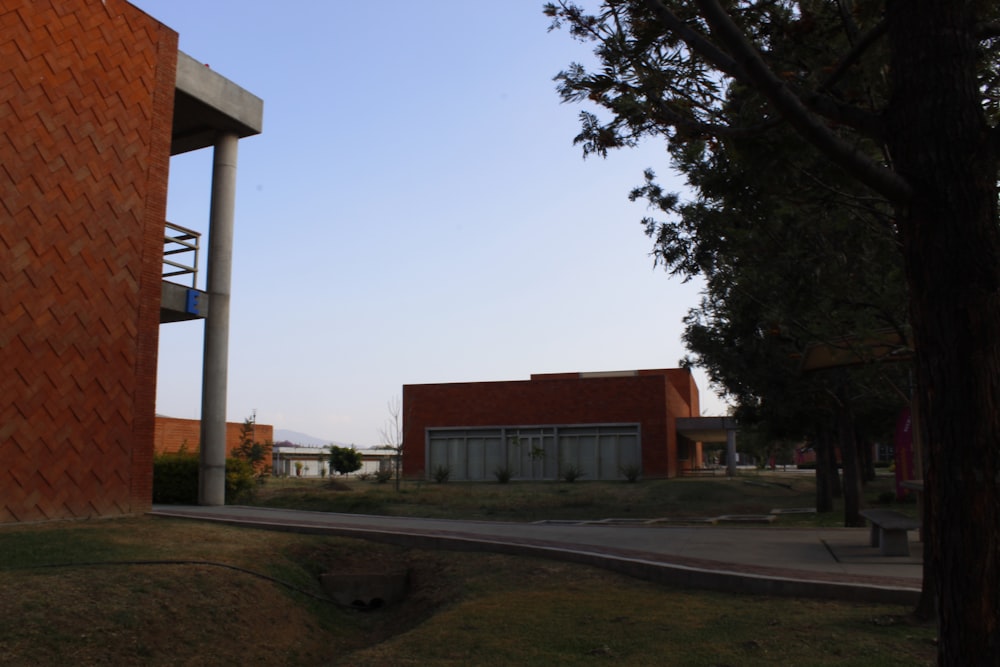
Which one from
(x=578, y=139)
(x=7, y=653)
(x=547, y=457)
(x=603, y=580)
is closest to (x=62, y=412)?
(x=7, y=653)

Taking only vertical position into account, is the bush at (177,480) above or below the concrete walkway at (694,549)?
above

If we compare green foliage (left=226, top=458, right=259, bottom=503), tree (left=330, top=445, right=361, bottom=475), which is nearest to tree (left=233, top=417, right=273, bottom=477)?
tree (left=330, top=445, right=361, bottom=475)

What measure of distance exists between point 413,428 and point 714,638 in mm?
34379

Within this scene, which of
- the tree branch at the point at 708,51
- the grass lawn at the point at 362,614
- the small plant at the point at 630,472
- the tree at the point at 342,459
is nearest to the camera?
the tree branch at the point at 708,51

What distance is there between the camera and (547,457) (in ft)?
123

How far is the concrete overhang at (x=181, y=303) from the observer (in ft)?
52.2

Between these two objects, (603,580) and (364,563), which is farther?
(364,563)

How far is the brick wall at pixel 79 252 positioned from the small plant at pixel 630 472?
22.6 metres

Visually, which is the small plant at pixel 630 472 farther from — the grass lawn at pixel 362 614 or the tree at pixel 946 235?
the tree at pixel 946 235

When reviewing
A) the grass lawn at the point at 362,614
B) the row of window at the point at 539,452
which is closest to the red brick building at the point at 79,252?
the grass lawn at the point at 362,614

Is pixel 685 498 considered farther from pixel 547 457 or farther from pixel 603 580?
pixel 603 580

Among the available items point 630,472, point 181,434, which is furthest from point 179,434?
point 630,472

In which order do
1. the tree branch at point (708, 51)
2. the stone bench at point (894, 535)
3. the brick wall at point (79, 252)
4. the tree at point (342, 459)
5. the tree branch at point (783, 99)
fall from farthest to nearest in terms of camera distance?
1. the tree at point (342, 459)
2. the brick wall at point (79, 252)
3. the stone bench at point (894, 535)
4. the tree branch at point (708, 51)
5. the tree branch at point (783, 99)

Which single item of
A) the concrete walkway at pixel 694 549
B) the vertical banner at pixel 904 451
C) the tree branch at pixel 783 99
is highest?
the tree branch at pixel 783 99
